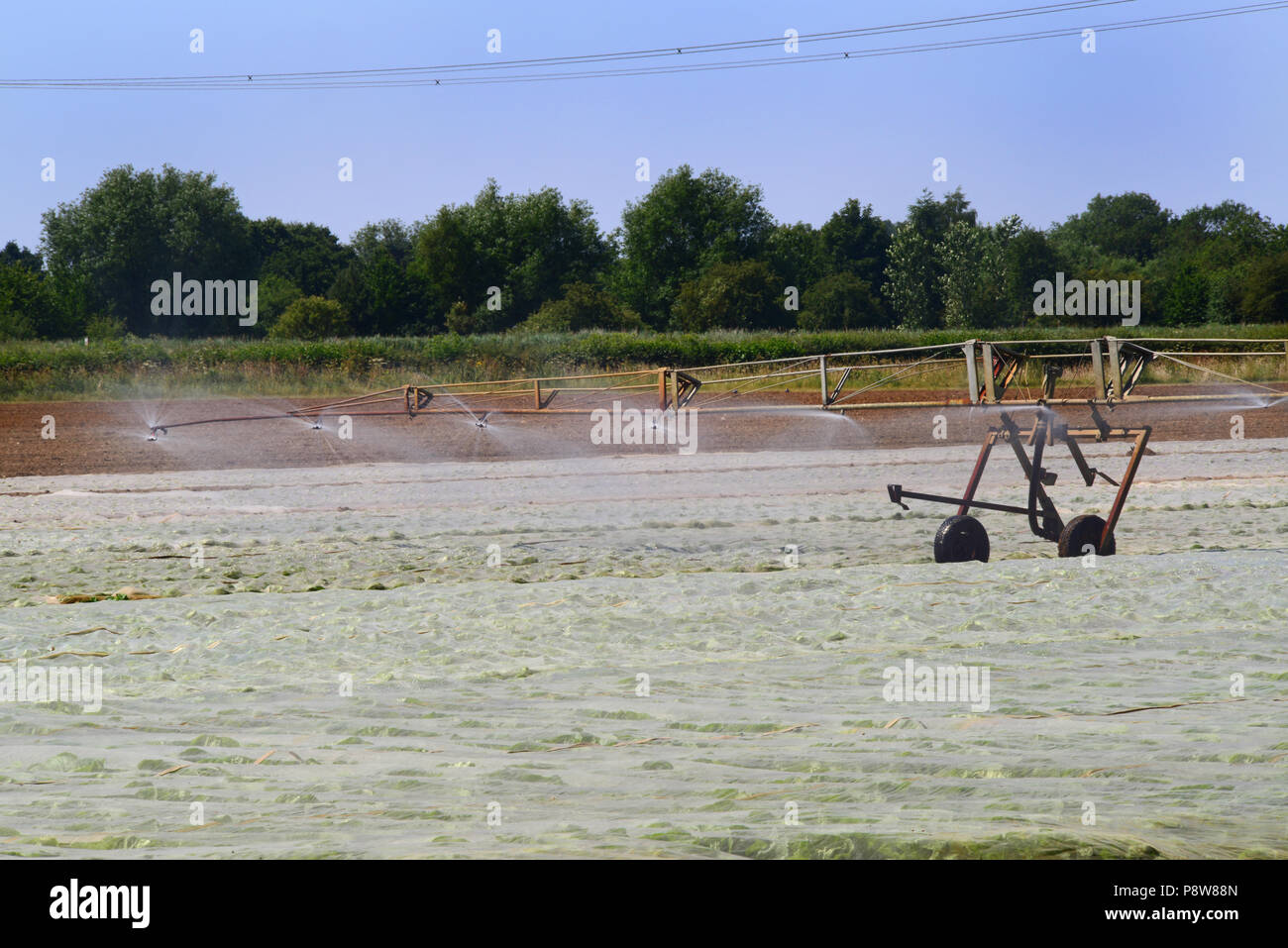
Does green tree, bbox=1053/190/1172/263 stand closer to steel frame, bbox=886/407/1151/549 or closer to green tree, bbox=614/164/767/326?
green tree, bbox=614/164/767/326

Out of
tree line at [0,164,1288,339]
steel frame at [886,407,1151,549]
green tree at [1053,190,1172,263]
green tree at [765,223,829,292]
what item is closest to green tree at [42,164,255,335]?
tree line at [0,164,1288,339]

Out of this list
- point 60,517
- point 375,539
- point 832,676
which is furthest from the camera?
point 60,517

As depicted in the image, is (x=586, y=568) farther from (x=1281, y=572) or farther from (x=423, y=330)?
(x=423, y=330)

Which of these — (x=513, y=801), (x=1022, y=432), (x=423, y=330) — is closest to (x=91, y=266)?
(x=423, y=330)

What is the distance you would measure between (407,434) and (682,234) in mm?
49305

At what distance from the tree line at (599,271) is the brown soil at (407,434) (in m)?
24.2

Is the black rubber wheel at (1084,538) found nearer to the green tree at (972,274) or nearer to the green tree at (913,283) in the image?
the green tree at (972,274)

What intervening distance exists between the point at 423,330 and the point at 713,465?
46.6 m

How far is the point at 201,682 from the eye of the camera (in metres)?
6.20

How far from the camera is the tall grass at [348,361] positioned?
33531 millimetres

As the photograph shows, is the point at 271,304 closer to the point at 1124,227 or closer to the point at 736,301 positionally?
A: the point at 736,301

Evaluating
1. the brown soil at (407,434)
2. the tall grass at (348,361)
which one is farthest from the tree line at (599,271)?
the brown soil at (407,434)

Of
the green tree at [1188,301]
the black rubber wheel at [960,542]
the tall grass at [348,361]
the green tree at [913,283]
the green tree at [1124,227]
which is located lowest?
the black rubber wheel at [960,542]

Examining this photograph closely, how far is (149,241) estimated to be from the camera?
213 ft
